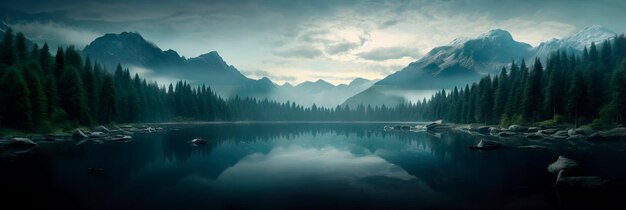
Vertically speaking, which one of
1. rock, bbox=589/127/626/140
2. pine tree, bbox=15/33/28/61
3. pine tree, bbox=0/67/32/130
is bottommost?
rock, bbox=589/127/626/140

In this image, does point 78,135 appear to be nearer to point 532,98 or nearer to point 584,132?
point 584,132

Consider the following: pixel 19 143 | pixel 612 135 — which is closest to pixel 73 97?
pixel 19 143

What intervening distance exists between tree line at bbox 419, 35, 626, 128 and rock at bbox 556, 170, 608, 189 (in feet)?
192

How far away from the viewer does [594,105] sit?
72.0 meters

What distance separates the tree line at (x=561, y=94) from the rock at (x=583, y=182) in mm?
58454

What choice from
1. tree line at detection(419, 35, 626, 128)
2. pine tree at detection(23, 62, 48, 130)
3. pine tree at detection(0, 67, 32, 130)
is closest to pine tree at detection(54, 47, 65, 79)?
pine tree at detection(23, 62, 48, 130)

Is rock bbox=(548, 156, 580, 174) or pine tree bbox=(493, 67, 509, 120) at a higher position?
pine tree bbox=(493, 67, 509, 120)

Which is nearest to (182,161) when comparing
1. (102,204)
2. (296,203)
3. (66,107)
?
(102,204)

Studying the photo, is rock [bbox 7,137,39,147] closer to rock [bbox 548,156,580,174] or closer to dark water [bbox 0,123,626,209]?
dark water [bbox 0,123,626,209]

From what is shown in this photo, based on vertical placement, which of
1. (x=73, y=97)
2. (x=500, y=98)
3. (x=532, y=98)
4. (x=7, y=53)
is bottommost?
(x=73, y=97)

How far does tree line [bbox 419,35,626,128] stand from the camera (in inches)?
2586

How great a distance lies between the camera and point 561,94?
76.4 metres

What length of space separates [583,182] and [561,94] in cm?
6982

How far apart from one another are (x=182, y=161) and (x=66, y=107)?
2042 inches
